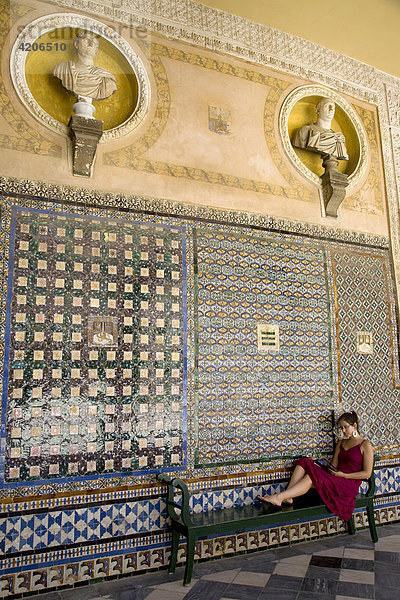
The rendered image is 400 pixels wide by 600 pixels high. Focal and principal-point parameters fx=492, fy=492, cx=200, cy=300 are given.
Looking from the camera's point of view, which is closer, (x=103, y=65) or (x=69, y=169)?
(x=69, y=169)

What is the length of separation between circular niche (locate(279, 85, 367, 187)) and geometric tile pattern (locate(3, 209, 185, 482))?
2.06 meters

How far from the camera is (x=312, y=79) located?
602 centimetres

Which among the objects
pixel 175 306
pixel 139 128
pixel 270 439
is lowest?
pixel 270 439

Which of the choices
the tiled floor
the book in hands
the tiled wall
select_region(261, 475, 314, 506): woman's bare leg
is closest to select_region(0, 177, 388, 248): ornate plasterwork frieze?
the tiled wall

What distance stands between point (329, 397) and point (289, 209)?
82.8 inches

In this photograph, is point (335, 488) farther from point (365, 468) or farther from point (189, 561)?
point (189, 561)

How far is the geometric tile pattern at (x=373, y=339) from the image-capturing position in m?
5.45

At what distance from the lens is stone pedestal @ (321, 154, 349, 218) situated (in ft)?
18.6

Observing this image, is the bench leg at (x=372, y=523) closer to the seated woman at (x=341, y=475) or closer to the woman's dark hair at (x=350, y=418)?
the seated woman at (x=341, y=475)

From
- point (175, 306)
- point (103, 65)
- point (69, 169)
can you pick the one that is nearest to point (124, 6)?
point (103, 65)

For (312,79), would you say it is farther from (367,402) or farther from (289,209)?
(367,402)

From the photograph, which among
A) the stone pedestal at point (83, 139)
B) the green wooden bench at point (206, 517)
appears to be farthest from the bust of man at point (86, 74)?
the green wooden bench at point (206, 517)

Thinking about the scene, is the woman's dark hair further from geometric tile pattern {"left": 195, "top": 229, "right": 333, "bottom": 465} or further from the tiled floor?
the tiled floor

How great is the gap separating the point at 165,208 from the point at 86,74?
4.75 feet
